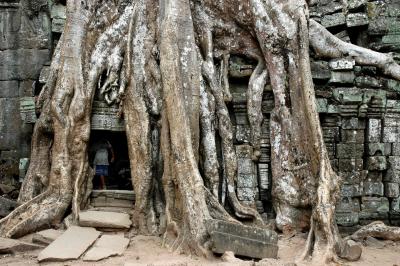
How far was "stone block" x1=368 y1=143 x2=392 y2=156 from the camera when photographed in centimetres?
606

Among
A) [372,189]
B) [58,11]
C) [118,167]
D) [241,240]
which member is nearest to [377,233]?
[372,189]

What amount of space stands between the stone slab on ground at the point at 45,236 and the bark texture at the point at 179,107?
195 millimetres

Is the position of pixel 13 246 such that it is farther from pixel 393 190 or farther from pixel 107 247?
pixel 393 190

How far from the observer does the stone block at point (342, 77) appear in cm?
612

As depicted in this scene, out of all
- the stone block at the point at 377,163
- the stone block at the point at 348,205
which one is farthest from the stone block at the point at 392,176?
the stone block at the point at 348,205

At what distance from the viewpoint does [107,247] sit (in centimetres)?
462

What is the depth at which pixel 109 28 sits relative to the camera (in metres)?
6.16

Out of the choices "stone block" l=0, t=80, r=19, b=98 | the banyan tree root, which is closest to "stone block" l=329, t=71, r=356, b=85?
the banyan tree root

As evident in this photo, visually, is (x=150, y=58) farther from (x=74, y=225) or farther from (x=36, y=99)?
(x=74, y=225)

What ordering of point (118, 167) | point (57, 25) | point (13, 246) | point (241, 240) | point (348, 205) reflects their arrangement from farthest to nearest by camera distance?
point (118, 167)
point (57, 25)
point (348, 205)
point (13, 246)
point (241, 240)

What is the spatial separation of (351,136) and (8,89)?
17.2 feet

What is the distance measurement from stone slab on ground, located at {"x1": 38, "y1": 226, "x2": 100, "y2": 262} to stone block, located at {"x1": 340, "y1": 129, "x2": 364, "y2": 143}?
329 centimetres

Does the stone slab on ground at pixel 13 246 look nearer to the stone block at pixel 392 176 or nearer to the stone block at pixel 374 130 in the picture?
the stone block at pixel 374 130

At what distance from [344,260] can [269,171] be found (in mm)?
1486
